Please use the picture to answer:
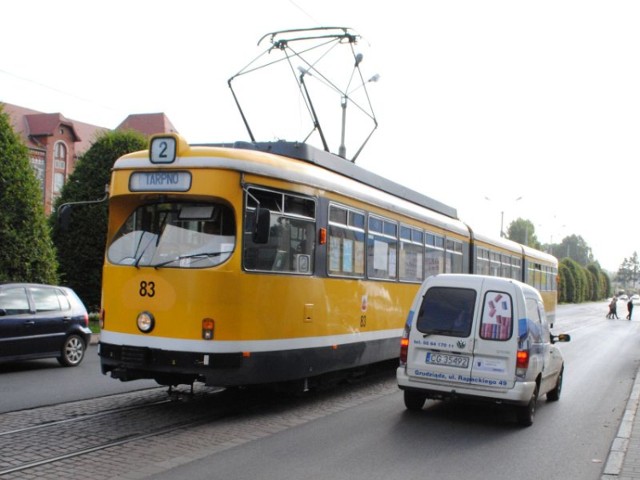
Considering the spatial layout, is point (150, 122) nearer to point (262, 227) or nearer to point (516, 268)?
point (516, 268)

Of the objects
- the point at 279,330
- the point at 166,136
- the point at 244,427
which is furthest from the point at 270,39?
the point at 244,427

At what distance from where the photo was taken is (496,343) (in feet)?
30.1

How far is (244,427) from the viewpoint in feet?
28.2

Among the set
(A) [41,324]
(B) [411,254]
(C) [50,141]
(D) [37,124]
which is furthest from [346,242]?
(D) [37,124]

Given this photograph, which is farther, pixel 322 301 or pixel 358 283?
pixel 358 283

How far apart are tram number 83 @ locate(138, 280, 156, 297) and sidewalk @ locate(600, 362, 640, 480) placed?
525cm

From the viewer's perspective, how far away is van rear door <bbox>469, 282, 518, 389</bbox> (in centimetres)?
906

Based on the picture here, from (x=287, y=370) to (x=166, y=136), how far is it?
3.27 metres

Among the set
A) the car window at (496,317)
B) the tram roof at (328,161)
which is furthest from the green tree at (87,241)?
the car window at (496,317)

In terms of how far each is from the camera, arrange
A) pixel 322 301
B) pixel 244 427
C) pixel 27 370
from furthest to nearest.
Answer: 1. pixel 27 370
2. pixel 322 301
3. pixel 244 427

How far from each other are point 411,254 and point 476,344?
4.68 metres

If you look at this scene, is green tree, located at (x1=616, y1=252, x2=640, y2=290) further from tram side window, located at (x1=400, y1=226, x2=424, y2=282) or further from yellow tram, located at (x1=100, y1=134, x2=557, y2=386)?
yellow tram, located at (x1=100, y1=134, x2=557, y2=386)

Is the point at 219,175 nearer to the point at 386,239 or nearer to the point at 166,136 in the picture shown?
the point at 166,136

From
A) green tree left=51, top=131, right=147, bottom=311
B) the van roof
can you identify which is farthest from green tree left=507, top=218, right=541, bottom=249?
the van roof
